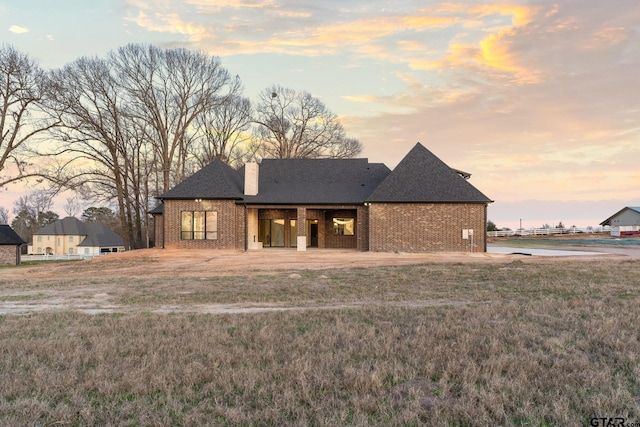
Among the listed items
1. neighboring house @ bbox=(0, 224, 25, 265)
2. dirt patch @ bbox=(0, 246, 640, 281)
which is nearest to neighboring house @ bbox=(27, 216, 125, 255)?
neighboring house @ bbox=(0, 224, 25, 265)

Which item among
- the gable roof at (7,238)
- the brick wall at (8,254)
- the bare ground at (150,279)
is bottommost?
the brick wall at (8,254)

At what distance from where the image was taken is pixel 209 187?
2519 centimetres

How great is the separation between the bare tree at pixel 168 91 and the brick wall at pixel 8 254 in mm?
14321

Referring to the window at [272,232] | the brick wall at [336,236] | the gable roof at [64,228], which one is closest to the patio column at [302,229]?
the brick wall at [336,236]

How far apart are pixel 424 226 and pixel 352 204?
420 cm

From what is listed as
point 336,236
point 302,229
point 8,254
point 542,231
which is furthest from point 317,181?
point 542,231

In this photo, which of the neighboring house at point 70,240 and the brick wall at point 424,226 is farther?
the neighboring house at point 70,240

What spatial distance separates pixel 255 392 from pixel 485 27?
1690 cm

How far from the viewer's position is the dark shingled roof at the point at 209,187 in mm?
24688

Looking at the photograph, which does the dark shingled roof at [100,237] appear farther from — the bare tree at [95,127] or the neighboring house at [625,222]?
the neighboring house at [625,222]

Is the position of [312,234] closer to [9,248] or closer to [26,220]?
[9,248]

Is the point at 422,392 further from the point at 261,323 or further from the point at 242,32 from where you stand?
the point at 242,32

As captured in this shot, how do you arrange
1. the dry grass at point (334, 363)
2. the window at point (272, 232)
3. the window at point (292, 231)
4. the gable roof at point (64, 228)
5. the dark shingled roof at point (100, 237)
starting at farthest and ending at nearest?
the dark shingled roof at point (100, 237) → the gable roof at point (64, 228) → the window at point (292, 231) → the window at point (272, 232) → the dry grass at point (334, 363)

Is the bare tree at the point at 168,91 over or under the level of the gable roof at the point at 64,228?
over
